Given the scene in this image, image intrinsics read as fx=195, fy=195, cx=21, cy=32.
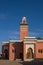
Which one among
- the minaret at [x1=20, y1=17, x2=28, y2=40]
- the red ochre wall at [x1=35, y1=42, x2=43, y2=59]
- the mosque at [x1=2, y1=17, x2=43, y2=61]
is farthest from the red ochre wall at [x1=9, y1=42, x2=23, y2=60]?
the minaret at [x1=20, y1=17, x2=28, y2=40]

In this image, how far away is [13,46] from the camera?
42.3 m

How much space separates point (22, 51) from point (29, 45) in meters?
3.54

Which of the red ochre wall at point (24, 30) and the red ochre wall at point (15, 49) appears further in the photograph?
the red ochre wall at point (24, 30)

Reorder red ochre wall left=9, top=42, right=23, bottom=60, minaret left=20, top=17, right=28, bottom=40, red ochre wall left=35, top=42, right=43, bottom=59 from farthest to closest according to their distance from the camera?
minaret left=20, top=17, right=28, bottom=40, red ochre wall left=9, top=42, right=23, bottom=60, red ochre wall left=35, top=42, right=43, bottom=59

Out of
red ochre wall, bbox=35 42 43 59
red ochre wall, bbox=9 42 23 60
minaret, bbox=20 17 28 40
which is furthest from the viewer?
minaret, bbox=20 17 28 40

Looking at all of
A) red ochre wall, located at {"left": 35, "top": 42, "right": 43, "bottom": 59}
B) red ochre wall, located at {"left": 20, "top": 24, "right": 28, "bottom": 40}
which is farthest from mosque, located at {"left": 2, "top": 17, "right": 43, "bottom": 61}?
red ochre wall, located at {"left": 20, "top": 24, "right": 28, "bottom": 40}

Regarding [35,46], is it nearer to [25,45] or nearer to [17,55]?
[25,45]

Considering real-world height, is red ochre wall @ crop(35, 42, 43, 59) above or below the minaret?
below

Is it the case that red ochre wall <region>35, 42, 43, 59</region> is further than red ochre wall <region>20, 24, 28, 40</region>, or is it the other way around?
red ochre wall <region>20, 24, 28, 40</region>

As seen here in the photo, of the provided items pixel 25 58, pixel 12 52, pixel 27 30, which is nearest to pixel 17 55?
pixel 12 52

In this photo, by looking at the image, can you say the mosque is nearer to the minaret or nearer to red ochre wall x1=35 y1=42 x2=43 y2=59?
red ochre wall x1=35 y1=42 x2=43 y2=59

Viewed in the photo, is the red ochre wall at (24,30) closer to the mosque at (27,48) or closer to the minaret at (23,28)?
the minaret at (23,28)

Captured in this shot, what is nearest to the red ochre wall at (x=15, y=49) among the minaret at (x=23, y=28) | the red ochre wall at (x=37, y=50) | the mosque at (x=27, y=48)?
the mosque at (x=27, y=48)

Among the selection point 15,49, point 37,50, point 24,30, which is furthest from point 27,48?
point 24,30
